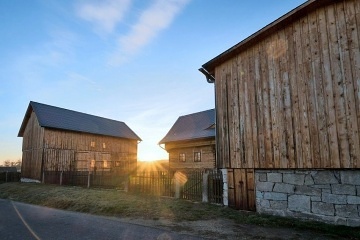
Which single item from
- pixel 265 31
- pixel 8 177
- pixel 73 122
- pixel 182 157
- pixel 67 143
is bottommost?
pixel 8 177

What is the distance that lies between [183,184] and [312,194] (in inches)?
Result: 252

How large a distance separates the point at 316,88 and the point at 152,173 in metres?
9.64

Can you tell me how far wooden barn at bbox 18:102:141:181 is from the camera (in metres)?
25.8

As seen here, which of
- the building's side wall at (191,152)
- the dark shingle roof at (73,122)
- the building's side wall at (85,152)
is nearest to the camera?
the building's side wall at (191,152)

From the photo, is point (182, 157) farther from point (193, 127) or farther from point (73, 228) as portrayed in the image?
point (73, 228)

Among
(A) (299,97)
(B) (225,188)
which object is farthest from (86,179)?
(A) (299,97)

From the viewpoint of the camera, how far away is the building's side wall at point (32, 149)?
25641mm

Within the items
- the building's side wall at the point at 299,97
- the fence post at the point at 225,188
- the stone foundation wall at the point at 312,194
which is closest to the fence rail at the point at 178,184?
the fence post at the point at 225,188

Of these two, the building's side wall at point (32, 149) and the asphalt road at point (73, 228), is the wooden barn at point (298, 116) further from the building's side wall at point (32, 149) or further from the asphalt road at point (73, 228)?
the building's side wall at point (32, 149)

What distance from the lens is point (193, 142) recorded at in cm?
2566

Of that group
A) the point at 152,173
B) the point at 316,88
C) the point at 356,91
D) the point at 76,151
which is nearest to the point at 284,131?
the point at 316,88

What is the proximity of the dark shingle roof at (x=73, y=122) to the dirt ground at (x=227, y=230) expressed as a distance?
22339 millimetres

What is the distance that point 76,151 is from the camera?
92.1 ft

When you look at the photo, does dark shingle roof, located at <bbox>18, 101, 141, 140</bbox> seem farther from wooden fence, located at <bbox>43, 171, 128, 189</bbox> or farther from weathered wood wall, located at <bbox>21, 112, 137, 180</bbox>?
wooden fence, located at <bbox>43, 171, 128, 189</bbox>
